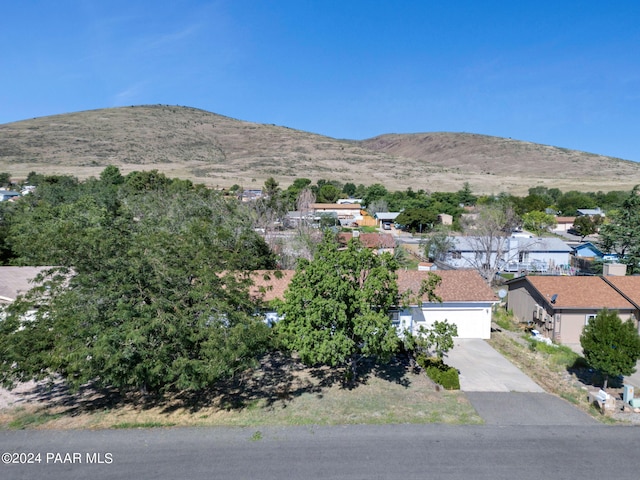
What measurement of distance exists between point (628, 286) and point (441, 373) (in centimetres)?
1417

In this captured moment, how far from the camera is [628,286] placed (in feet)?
74.6

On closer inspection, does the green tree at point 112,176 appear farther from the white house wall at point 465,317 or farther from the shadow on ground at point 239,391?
the white house wall at point 465,317

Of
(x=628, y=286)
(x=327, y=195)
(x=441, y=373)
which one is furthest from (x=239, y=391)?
(x=327, y=195)

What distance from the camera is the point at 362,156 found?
158750 mm

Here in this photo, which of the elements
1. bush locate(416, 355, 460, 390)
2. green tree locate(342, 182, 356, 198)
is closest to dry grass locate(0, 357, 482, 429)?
bush locate(416, 355, 460, 390)

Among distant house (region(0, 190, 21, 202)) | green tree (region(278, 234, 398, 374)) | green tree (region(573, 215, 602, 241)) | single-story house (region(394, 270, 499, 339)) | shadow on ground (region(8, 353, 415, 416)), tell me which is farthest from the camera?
distant house (region(0, 190, 21, 202))

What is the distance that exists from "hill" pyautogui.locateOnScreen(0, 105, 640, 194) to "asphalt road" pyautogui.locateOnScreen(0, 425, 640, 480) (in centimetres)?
8712

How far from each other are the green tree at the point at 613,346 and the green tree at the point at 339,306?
26.3 feet

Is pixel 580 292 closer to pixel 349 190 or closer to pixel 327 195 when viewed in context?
pixel 327 195

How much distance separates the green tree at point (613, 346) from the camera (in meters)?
15.2

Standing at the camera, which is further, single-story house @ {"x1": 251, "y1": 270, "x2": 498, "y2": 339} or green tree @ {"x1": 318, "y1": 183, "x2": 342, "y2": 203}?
green tree @ {"x1": 318, "y1": 183, "x2": 342, "y2": 203}

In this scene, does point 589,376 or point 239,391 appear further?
point 589,376

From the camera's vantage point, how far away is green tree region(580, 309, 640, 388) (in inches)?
598

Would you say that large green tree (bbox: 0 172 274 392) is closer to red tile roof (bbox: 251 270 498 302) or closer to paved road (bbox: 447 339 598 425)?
red tile roof (bbox: 251 270 498 302)
